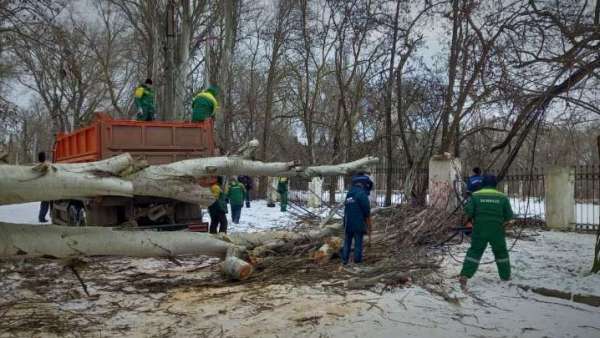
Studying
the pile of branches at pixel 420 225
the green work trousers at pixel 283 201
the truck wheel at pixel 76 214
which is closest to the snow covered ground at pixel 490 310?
the pile of branches at pixel 420 225

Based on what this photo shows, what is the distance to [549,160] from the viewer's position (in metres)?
24.1

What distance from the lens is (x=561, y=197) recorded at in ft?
40.8

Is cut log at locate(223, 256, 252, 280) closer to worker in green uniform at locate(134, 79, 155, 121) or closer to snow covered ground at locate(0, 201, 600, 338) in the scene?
snow covered ground at locate(0, 201, 600, 338)

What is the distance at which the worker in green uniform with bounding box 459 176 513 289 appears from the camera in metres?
6.25

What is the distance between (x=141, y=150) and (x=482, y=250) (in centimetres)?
601

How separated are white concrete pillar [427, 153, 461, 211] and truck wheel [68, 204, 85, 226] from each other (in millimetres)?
7502

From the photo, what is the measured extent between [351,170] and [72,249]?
404cm

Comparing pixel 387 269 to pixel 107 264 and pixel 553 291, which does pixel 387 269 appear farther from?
pixel 107 264

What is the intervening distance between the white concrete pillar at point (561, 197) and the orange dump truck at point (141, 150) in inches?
338

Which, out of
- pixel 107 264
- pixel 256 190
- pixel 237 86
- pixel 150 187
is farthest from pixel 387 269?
pixel 237 86

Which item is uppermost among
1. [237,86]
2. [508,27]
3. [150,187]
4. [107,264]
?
[237,86]

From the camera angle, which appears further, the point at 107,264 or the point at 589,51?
the point at 107,264

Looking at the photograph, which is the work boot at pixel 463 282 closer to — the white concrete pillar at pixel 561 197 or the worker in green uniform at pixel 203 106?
the worker in green uniform at pixel 203 106

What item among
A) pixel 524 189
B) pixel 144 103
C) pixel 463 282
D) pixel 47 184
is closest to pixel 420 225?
pixel 463 282
